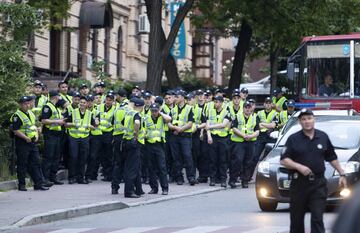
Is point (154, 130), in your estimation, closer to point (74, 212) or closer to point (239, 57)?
point (74, 212)

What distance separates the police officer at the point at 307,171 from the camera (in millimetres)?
10391

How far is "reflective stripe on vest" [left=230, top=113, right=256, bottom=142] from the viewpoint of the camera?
2181cm

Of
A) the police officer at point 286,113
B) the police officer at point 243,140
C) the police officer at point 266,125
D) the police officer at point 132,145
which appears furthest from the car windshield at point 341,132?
the police officer at point 286,113

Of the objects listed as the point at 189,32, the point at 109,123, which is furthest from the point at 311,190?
the point at 189,32

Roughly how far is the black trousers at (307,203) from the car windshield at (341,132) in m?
5.75

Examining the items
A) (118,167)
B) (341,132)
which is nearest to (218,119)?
(118,167)

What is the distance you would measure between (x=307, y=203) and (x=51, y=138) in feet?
36.1

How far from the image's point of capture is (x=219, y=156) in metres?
22.5

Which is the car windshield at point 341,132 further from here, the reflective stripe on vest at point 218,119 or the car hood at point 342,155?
the reflective stripe on vest at point 218,119

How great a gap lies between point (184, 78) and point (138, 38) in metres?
2.77

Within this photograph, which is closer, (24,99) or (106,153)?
(24,99)

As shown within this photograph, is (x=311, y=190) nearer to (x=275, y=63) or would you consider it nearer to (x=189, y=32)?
(x=275, y=63)

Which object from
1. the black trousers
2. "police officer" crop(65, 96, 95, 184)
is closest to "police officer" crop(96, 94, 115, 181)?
"police officer" crop(65, 96, 95, 184)

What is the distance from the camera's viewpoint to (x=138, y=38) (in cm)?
4631
